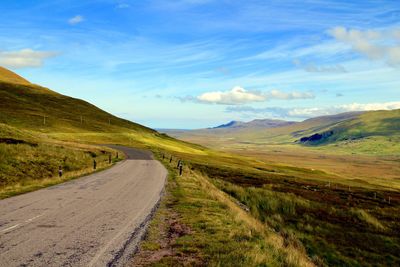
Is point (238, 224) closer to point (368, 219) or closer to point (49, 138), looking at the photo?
point (368, 219)

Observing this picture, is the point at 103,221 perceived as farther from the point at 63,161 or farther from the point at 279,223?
the point at 63,161

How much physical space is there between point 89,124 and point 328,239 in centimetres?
13198

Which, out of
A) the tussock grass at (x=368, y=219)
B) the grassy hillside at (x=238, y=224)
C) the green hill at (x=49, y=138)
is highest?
the green hill at (x=49, y=138)

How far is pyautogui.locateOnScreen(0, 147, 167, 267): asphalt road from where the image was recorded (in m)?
10.8

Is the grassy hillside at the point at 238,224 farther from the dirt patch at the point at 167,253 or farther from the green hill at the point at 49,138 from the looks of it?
the green hill at the point at 49,138

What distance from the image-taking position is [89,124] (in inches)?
5743

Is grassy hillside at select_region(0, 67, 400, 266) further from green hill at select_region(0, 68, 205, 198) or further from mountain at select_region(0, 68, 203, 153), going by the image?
mountain at select_region(0, 68, 203, 153)

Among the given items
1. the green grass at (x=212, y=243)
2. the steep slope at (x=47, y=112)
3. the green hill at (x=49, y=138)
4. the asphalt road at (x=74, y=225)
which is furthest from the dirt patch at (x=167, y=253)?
the steep slope at (x=47, y=112)

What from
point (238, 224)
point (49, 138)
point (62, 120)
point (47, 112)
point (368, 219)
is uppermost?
point (47, 112)

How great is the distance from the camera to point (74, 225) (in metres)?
14.7

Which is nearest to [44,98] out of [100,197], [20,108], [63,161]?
[20,108]

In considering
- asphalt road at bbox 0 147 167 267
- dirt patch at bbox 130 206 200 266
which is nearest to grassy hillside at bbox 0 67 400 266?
dirt patch at bbox 130 206 200 266

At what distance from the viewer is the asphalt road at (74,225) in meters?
10.8

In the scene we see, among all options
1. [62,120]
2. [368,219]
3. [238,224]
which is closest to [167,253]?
[238,224]
